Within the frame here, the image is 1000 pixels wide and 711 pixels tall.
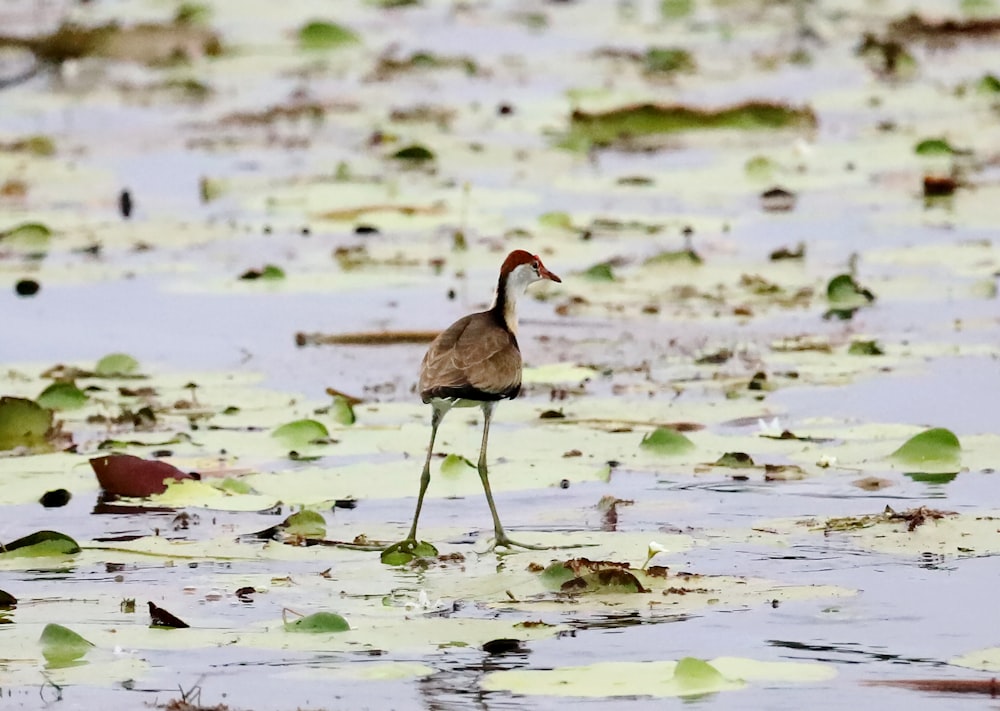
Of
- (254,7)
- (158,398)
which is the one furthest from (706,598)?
(254,7)

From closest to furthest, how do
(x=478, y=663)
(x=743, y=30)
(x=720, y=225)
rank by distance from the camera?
(x=478, y=663)
(x=720, y=225)
(x=743, y=30)

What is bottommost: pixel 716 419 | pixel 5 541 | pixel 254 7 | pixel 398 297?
pixel 5 541

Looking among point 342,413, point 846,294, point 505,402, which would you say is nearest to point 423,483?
point 342,413

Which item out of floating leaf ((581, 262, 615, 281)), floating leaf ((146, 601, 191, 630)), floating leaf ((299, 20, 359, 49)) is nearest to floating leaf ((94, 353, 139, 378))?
floating leaf ((581, 262, 615, 281))

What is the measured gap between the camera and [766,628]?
19.0 ft

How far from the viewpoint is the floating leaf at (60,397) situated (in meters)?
8.75

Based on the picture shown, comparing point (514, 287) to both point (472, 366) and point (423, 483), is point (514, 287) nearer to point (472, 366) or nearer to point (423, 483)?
point (472, 366)

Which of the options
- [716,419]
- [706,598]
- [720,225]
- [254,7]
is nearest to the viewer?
[706,598]

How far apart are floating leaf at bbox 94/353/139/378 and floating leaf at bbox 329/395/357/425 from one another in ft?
4.84

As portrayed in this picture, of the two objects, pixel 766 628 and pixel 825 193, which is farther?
pixel 825 193

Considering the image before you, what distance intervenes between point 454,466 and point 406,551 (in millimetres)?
1179

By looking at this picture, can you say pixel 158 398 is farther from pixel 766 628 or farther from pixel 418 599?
pixel 766 628

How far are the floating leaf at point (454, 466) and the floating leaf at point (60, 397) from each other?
171 centimetres

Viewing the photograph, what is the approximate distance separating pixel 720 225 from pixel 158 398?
5.20m
